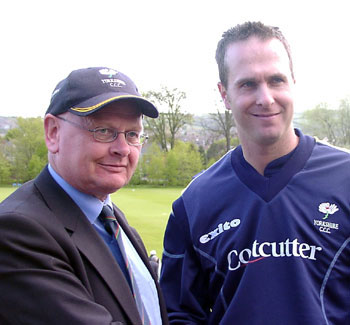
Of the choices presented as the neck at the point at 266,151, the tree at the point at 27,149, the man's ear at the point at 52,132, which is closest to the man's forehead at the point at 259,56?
the neck at the point at 266,151

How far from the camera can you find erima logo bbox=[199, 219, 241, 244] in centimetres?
226

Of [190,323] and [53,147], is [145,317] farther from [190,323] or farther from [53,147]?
[53,147]

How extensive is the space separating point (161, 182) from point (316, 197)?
40.0 metres

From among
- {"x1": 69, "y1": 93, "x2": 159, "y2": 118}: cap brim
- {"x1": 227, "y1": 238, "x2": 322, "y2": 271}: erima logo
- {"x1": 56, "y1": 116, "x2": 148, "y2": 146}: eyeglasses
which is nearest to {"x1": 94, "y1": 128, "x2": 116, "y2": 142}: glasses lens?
{"x1": 56, "y1": 116, "x2": 148, "y2": 146}: eyeglasses

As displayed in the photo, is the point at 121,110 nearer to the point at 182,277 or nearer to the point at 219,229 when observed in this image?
the point at 219,229

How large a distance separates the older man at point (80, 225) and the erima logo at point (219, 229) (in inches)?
15.4

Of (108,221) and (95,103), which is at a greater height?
(95,103)

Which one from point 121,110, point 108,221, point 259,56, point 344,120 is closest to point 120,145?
point 121,110

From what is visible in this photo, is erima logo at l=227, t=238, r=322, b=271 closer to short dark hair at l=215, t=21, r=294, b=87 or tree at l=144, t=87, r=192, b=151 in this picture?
short dark hair at l=215, t=21, r=294, b=87

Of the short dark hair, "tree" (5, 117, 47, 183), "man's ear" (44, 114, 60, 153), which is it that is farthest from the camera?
"tree" (5, 117, 47, 183)

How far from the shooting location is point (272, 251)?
208cm

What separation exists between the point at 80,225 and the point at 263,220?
1.04 meters

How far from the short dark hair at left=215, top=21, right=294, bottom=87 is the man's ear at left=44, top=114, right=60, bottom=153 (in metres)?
1.11

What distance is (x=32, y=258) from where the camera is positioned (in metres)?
1.48
